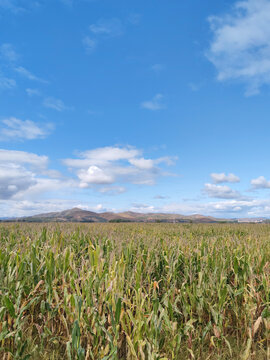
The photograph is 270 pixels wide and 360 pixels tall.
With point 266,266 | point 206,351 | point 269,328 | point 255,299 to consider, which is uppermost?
point 266,266

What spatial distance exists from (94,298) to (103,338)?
48cm

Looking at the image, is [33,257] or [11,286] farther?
[33,257]

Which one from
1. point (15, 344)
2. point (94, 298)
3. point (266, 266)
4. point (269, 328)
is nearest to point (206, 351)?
point (269, 328)

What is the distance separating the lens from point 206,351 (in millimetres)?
3533

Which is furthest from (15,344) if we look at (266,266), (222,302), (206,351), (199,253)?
(266,266)

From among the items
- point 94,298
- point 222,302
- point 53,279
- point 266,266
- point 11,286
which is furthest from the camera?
point 266,266

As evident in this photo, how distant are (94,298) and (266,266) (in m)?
3.34

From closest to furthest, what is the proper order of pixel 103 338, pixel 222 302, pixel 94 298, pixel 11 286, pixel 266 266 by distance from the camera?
1. pixel 103 338
2. pixel 94 298
3. pixel 11 286
4. pixel 222 302
5. pixel 266 266

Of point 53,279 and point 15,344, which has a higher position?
point 53,279

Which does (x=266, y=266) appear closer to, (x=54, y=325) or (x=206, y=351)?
Answer: (x=206, y=351)

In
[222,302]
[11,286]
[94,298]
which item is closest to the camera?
[94,298]

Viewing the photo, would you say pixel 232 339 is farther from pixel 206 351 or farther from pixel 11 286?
pixel 11 286

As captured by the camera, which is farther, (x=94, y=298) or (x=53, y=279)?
(x=53, y=279)

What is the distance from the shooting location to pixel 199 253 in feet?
16.0
